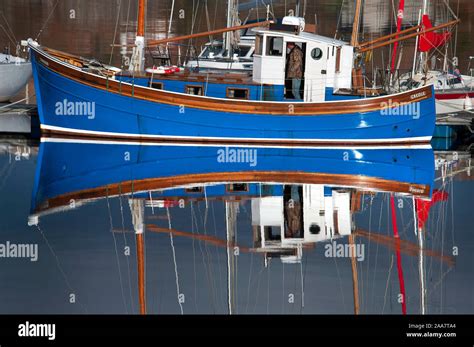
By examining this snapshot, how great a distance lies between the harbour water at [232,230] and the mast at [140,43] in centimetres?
255

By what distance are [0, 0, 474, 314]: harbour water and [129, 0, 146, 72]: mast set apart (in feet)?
8.37

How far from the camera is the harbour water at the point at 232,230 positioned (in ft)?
64.4

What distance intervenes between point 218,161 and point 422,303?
15.5 m

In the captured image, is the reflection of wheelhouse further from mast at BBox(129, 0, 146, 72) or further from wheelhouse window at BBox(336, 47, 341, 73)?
wheelhouse window at BBox(336, 47, 341, 73)

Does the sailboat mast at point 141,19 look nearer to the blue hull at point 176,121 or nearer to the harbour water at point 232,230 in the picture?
the blue hull at point 176,121

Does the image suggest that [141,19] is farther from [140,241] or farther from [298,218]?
[140,241]

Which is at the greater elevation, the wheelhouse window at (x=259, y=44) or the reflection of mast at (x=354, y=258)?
the wheelhouse window at (x=259, y=44)

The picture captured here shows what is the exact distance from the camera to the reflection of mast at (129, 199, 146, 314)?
19119 mm

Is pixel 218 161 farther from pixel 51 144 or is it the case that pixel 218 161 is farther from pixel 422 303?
pixel 422 303

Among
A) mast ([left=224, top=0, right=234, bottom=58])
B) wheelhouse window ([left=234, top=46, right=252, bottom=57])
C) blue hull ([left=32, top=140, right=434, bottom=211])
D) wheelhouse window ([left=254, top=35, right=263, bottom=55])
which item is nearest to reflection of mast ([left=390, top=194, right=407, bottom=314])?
blue hull ([left=32, top=140, right=434, bottom=211])

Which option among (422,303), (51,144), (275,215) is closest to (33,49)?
(51,144)

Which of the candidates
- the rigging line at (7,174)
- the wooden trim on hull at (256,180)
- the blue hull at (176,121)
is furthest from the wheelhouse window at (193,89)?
the rigging line at (7,174)

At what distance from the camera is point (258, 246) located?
2348 cm
